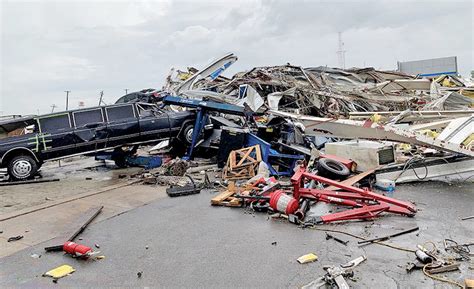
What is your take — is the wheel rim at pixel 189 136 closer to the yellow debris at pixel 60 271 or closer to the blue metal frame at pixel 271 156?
the blue metal frame at pixel 271 156

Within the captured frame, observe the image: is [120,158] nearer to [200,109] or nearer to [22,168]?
[22,168]

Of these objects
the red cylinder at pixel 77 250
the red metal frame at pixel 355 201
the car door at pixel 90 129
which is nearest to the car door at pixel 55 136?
the car door at pixel 90 129

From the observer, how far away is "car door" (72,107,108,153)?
35.4ft

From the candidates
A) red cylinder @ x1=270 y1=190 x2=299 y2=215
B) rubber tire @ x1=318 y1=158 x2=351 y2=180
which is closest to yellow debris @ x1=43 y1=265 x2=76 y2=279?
red cylinder @ x1=270 y1=190 x2=299 y2=215

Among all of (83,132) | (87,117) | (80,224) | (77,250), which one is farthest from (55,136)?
(77,250)

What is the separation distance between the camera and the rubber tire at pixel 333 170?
25.0 feet

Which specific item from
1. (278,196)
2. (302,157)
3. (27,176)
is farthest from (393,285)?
(27,176)

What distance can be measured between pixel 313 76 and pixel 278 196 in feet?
40.7

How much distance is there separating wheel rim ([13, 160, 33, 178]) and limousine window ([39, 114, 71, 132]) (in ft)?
3.37

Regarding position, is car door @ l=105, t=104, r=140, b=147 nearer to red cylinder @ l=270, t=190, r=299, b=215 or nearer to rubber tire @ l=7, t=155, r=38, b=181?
rubber tire @ l=7, t=155, r=38, b=181

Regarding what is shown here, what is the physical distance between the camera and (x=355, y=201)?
20.4 ft

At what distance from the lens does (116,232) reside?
5660mm

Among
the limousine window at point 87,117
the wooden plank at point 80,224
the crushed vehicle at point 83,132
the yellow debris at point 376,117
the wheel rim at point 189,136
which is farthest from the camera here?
the wheel rim at point 189,136

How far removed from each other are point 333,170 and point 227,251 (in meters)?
3.66
